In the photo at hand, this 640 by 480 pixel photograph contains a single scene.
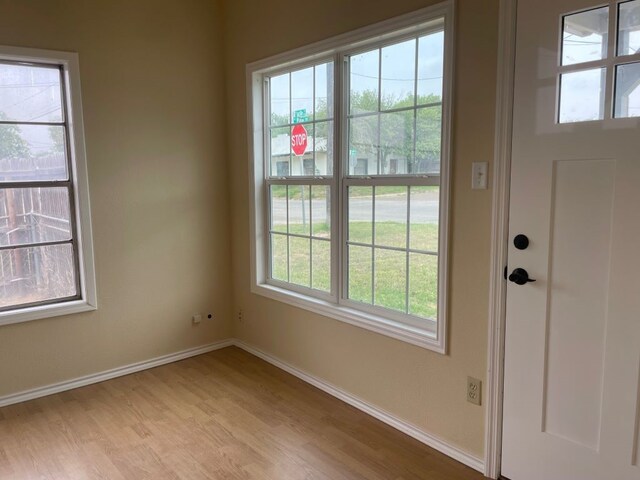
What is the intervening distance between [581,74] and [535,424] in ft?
4.76

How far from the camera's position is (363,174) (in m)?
2.79

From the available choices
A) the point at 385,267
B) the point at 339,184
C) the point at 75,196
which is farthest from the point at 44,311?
the point at 385,267

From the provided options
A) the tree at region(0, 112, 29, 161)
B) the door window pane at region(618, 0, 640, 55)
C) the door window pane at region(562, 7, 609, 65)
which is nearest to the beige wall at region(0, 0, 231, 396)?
the tree at region(0, 112, 29, 161)

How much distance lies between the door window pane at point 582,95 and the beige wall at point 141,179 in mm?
2576

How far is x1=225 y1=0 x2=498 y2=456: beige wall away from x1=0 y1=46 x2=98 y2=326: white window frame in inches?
42.7

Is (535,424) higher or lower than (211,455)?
higher

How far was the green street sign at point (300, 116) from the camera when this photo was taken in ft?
10.4

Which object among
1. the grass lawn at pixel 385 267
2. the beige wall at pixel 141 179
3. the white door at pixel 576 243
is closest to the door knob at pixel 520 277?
the white door at pixel 576 243

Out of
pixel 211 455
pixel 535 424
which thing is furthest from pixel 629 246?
pixel 211 455

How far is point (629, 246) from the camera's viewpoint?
68.1 inches

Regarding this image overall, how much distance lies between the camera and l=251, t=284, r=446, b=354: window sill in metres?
2.46

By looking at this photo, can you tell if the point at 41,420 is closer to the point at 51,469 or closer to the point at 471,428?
the point at 51,469

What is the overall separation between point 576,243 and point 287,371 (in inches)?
86.4

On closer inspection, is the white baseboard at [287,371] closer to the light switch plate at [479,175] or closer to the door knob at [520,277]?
the door knob at [520,277]
